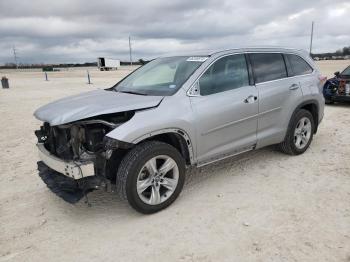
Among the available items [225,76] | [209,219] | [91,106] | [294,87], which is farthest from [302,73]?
[91,106]

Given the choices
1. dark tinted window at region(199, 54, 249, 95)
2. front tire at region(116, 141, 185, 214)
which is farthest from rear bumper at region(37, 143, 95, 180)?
dark tinted window at region(199, 54, 249, 95)

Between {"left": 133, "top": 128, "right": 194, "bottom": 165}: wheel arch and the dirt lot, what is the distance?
56cm

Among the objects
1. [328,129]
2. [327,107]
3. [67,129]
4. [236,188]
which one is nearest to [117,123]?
[67,129]

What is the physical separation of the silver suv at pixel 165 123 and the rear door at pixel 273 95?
0.05ft

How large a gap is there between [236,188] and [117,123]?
5.93 ft

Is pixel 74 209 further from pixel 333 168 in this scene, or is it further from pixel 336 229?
pixel 333 168

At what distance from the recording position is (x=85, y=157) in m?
3.71

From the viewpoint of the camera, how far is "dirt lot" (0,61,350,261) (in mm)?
3199

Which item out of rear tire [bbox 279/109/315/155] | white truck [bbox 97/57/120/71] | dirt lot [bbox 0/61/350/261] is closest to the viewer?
dirt lot [bbox 0/61/350/261]

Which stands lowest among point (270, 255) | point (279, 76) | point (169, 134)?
point (270, 255)

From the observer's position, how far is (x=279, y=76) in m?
5.28

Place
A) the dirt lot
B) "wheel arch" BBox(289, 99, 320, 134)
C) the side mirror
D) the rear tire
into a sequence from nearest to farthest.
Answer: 1. the dirt lot
2. the side mirror
3. the rear tire
4. "wheel arch" BBox(289, 99, 320, 134)

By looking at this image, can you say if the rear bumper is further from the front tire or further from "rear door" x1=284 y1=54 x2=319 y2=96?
"rear door" x1=284 y1=54 x2=319 y2=96

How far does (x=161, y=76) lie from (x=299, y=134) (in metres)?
2.49
